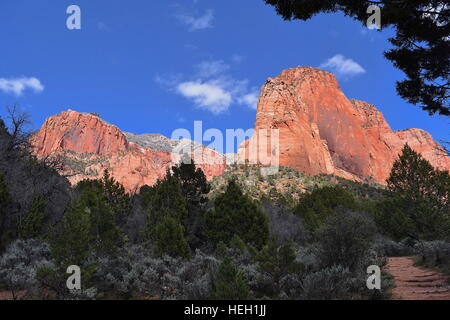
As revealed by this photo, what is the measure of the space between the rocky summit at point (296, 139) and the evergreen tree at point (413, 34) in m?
41.7

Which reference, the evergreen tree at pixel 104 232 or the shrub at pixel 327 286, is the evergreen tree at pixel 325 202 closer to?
the evergreen tree at pixel 104 232

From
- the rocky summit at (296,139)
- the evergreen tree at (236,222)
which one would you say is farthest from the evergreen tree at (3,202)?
the rocky summit at (296,139)

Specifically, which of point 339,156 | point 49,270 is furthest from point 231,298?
point 339,156

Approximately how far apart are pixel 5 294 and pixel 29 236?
7.38m

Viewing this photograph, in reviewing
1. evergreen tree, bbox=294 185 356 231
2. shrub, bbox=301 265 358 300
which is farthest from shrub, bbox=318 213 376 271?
evergreen tree, bbox=294 185 356 231

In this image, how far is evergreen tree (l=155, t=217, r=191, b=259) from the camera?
12039mm

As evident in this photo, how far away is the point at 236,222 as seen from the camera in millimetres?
17922

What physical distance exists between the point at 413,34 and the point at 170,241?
35.9 feet

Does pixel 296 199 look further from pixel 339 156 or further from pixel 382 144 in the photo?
pixel 382 144

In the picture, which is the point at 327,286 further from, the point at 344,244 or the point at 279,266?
the point at 344,244

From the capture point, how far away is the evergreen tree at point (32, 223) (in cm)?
1435

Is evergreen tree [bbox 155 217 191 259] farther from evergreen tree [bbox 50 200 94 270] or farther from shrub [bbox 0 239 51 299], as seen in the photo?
evergreen tree [bbox 50 200 94 270]

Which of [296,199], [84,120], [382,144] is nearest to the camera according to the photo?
[296,199]
